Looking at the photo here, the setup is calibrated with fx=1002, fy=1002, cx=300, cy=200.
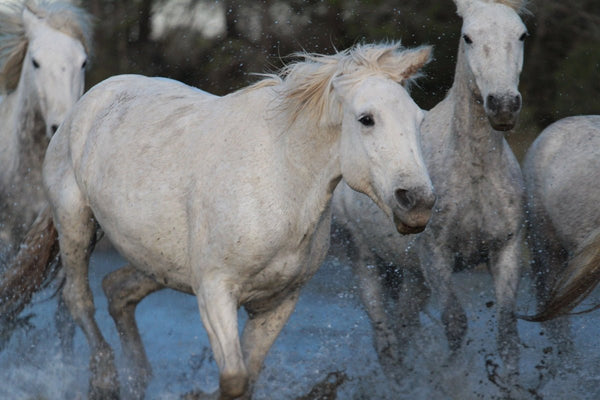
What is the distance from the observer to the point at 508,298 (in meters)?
5.25

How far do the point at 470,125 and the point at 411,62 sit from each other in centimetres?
155

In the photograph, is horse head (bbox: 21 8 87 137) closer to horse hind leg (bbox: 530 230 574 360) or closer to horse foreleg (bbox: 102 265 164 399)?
horse foreleg (bbox: 102 265 164 399)

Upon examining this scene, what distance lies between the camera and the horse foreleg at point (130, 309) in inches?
198

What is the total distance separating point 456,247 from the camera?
534cm

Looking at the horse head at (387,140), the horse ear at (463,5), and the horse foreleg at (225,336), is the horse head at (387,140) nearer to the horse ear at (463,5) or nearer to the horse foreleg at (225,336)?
the horse foreleg at (225,336)

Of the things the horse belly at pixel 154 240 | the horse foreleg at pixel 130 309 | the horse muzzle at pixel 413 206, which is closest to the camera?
the horse muzzle at pixel 413 206

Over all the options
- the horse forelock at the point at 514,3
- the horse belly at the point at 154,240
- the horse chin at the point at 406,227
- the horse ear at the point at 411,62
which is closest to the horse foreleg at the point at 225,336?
the horse belly at the point at 154,240

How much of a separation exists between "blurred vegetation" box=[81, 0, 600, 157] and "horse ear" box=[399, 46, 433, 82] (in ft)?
21.7

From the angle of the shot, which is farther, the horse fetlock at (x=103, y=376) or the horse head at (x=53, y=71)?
the horse head at (x=53, y=71)

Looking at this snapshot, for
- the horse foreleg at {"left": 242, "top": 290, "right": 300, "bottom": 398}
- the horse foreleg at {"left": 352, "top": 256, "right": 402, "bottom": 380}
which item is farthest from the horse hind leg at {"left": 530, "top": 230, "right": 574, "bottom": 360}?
the horse foreleg at {"left": 242, "top": 290, "right": 300, "bottom": 398}

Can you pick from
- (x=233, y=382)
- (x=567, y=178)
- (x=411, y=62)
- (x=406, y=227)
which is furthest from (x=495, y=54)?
(x=233, y=382)

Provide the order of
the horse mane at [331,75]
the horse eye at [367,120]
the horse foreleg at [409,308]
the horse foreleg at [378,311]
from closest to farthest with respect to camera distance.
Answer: the horse eye at [367,120] → the horse mane at [331,75] → the horse foreleg at [378,311] → the horse foreleg at [409,308]

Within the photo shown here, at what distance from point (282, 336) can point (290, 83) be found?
3.21 metres

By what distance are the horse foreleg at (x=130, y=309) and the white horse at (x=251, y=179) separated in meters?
0.23
